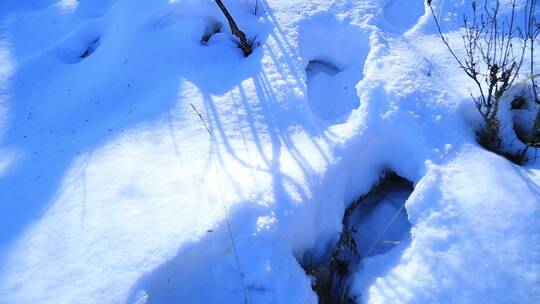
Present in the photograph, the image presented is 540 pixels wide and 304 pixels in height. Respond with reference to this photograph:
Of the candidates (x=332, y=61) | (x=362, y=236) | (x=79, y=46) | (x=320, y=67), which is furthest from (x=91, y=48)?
(x=362, y=236)

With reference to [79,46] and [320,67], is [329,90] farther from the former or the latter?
[79,46]

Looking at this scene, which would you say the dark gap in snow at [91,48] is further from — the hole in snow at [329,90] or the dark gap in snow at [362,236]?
the dark gap in snow at [362,236]

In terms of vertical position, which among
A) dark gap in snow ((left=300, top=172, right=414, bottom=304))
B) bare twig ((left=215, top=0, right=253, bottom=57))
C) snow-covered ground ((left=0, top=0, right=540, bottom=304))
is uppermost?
bare twig ((left=215, top=0, right=253, bottom=57))

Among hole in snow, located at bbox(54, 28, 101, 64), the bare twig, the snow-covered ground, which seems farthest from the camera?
hole in snow, located at bbox(54, 28, 101, 64)

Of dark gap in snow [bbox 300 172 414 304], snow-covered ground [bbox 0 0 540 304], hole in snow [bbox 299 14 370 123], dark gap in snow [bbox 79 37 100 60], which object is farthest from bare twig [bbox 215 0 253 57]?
dark gap in snow [bbox 300 172 414 304]

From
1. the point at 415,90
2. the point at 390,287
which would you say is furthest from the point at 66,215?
the point at 415,90

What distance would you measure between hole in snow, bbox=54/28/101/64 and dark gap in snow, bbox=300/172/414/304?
3137 mm

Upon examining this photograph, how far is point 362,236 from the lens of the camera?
283cm

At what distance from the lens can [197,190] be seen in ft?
8.60

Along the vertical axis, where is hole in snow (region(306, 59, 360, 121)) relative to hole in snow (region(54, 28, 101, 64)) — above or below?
below

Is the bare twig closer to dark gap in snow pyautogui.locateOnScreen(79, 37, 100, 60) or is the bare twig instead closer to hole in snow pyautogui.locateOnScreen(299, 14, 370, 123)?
hole in snow pyautogui.locateOnScreen(299, 14, 370, 123)

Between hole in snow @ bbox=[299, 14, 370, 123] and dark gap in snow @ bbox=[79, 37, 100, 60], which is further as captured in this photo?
dark gap in snow @ bbox=[79, 37, 100, 60]

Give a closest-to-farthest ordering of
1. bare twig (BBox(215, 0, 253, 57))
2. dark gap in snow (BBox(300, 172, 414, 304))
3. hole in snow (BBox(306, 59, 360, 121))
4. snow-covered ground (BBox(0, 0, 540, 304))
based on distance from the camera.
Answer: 1. snow-covered ground (BBox(0, 0, 540, 304))
2. dark gap in snow (BBox(300, 172, 414, 304))
3. hole in snow (BBox(306, 59, 360, 121))
4. bare twig (BBox(215, 0, 253, 57))

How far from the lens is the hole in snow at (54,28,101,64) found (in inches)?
154
